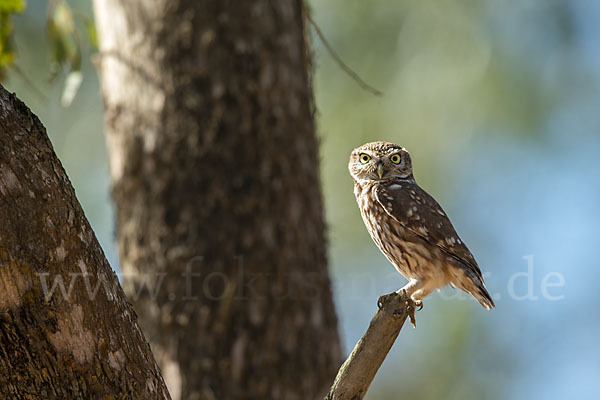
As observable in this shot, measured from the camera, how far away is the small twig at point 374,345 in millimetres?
2203

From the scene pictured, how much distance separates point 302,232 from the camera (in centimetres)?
429

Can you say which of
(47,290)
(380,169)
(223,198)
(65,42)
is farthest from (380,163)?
(65,42)

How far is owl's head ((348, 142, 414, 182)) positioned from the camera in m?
3.04

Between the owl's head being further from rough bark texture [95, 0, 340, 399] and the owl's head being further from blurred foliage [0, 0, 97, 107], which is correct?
blurred foliage [0, 0, 97, 107]

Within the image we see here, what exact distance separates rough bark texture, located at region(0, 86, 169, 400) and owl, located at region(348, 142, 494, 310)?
3.61ft

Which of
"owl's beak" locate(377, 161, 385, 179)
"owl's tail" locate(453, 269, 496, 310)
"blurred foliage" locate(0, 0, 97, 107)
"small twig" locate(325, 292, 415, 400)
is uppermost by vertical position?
"blurred foliage" locate(0, 0, 97, 107)

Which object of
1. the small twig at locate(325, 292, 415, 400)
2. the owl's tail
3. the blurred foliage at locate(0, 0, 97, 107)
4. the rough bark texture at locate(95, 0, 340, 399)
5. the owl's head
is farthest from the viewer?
the blurred foliage at locate(0, 0, 97, 107)

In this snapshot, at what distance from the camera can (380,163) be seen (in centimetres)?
310

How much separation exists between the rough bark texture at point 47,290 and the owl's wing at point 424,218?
1.33 m

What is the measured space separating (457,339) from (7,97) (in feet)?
27.2

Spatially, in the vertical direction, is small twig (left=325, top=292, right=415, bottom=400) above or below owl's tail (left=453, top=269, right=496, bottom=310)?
below

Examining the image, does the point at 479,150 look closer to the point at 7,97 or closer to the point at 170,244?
the point at 170,244

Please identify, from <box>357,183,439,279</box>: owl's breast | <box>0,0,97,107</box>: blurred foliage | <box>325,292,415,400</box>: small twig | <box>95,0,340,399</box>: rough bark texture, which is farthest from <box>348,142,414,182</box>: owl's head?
<box>0,0,97,107</box>: blurred foliage

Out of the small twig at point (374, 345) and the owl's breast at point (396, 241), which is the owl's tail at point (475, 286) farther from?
the small twig at point (374, 345)
